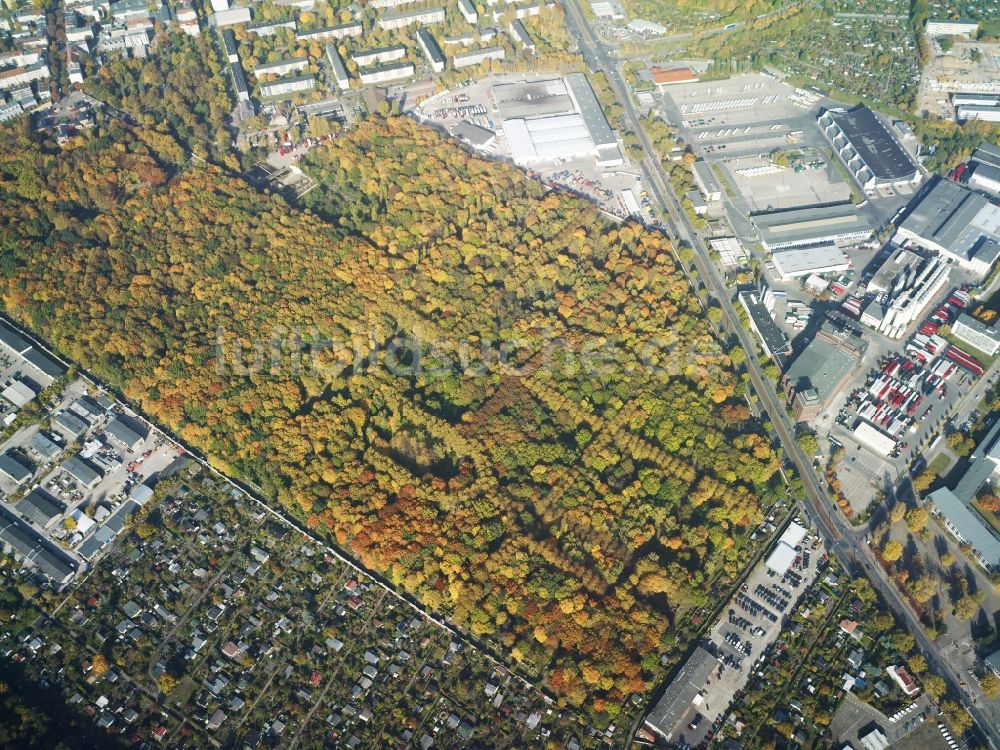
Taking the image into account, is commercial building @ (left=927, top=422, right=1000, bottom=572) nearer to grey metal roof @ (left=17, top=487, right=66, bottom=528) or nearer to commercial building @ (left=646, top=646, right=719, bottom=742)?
commercial building @ (left=646, top=646, right=719, bottom=742)

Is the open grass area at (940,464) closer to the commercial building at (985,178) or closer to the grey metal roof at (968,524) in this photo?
the grey metal roof at (968,524)

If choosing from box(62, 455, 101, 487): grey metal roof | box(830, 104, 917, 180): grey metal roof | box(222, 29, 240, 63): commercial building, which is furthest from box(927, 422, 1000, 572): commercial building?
box(222, 29, 240, 63): commercial building

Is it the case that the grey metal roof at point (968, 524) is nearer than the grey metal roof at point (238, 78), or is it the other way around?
the grey metal roof at point (968, 524)

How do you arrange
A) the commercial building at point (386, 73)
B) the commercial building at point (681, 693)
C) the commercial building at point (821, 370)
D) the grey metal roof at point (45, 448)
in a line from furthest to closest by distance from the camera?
the commercial building at point (386, 73) < the commercial building at point (821, 370) < the grey metal roof at point (45, 448) < the commercial building at point (681, 693)

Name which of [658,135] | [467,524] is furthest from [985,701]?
[658,135]

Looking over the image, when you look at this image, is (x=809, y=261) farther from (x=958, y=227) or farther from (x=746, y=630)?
(x=746, y=630)

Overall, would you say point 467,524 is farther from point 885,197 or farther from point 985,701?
point 885,197

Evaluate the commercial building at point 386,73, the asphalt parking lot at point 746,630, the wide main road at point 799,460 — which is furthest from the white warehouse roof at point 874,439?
the commercial building at point 386,73
